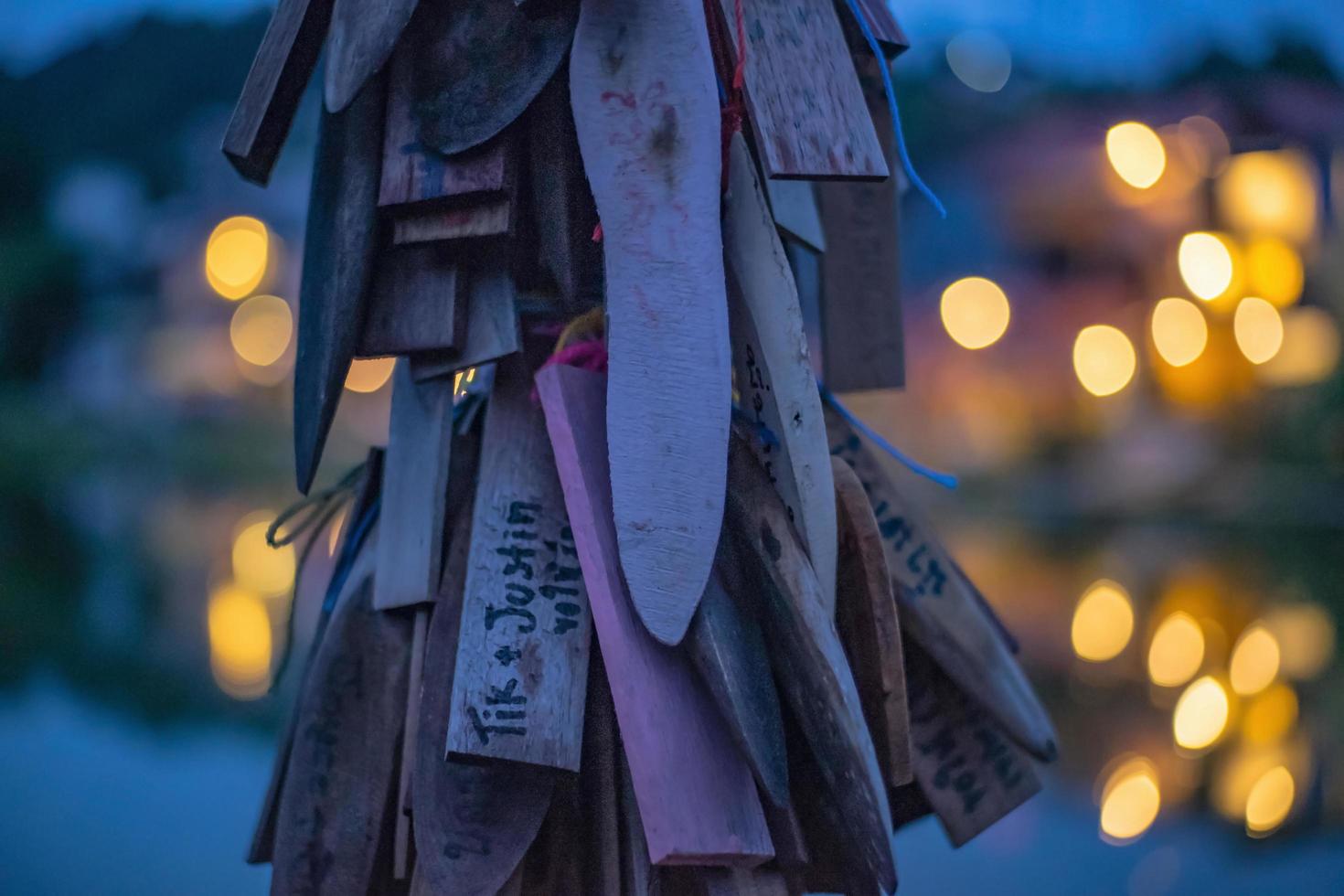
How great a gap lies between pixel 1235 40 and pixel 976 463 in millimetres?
3165

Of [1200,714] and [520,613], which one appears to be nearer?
[520,613]

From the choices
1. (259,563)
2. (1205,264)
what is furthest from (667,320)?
(1205,264)

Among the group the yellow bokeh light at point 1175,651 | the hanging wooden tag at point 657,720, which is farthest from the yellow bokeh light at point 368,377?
the hanging wooden tag at point 657,720

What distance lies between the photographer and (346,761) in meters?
0.79

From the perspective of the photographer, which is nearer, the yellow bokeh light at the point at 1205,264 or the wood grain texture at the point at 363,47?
the wood grain texture at the point at 363,47

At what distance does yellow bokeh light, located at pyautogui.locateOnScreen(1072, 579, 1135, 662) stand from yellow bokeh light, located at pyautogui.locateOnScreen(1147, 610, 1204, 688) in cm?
9

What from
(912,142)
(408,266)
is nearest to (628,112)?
(408,266)

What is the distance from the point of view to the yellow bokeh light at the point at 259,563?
3754 millimetres

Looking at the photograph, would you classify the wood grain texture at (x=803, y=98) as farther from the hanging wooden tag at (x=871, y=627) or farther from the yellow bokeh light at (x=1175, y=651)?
the yellow bokeh light at (x=1175, y=651)

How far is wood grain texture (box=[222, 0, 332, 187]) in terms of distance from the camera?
2.52 ft

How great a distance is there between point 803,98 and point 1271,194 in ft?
26.1

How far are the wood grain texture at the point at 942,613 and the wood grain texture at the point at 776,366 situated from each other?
0.47 feet

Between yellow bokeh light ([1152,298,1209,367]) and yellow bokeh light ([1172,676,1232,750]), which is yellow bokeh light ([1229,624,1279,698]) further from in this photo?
yellow bokeh light ([1152,298,1209,367])

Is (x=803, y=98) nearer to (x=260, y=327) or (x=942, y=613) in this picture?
(x=942, y=613)
